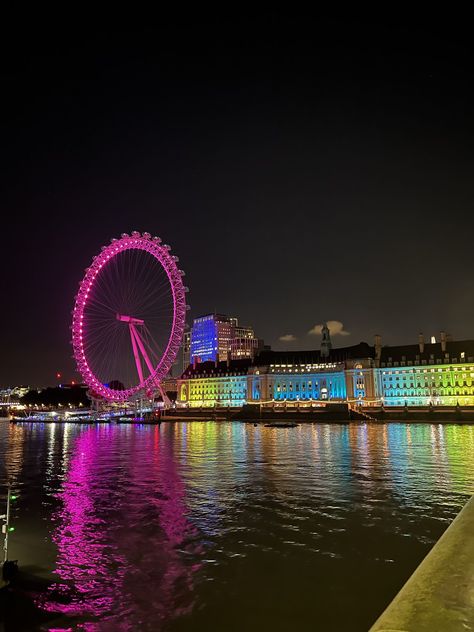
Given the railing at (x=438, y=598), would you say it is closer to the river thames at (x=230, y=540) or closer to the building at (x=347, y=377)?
the river thames at (x=230, y=540)

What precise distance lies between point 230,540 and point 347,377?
111522mm

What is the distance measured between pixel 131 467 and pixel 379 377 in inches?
3776

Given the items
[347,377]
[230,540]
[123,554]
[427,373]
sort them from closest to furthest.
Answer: [123,554]
[230,540]
[427,373]
[347,377]

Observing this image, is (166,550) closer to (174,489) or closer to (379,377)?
(174,489)

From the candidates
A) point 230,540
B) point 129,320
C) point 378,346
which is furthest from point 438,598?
point 378,346

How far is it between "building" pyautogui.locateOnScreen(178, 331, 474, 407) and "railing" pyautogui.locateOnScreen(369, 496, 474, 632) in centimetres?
10324

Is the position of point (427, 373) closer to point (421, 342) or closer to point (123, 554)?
point (421, 342)

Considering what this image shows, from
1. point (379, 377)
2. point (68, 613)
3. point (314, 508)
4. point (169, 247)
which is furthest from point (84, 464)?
point (379, 377)

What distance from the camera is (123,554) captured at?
12.4 meters

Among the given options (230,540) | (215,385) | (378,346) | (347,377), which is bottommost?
(230,540)

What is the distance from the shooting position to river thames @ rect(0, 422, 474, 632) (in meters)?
9.21

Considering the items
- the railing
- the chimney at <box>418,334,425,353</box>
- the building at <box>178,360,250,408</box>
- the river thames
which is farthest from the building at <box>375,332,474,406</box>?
the railing

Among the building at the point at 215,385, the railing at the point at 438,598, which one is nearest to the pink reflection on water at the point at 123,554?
the railing at the point at 438,598

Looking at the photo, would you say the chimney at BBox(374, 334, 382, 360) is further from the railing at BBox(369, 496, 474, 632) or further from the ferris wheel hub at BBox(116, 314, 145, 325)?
the railing at BBox(369, 496, 474, 632)
